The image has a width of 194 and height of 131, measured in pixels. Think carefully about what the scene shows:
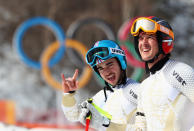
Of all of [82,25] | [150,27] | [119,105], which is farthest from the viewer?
[82,25]

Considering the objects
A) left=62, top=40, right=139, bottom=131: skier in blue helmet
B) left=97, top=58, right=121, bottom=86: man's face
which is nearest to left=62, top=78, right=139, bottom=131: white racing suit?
left=62, top=40, right=139, bottom=131: skier in blue helmet

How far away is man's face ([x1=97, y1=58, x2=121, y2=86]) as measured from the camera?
12.3 ft

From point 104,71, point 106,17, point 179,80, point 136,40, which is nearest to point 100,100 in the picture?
point 104,71

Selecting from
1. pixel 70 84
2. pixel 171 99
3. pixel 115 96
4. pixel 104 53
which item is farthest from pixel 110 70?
pixel 171 99

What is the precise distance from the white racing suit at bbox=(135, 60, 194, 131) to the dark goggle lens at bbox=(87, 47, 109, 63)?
0.61 m

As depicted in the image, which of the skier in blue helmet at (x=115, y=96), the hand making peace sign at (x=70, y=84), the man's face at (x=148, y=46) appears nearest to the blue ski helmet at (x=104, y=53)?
the skier in blue helmet at (x=115, y=96)

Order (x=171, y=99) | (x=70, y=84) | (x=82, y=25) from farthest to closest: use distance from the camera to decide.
→ (x=82, y=25) → (x=70, y=84) → (x=171, y=99)

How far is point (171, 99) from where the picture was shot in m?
3.19

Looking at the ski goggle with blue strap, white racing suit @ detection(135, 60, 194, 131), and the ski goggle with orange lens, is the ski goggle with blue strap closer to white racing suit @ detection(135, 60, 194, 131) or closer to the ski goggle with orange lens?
the ski goggle with orange lens

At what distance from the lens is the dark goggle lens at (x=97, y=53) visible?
12.2 ft

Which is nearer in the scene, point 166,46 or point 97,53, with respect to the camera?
point 166,46

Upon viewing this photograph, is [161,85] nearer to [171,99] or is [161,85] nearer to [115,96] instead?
[171,99]

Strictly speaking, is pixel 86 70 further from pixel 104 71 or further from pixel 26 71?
pixel 104 71

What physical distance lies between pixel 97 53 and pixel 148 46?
0.55 m
